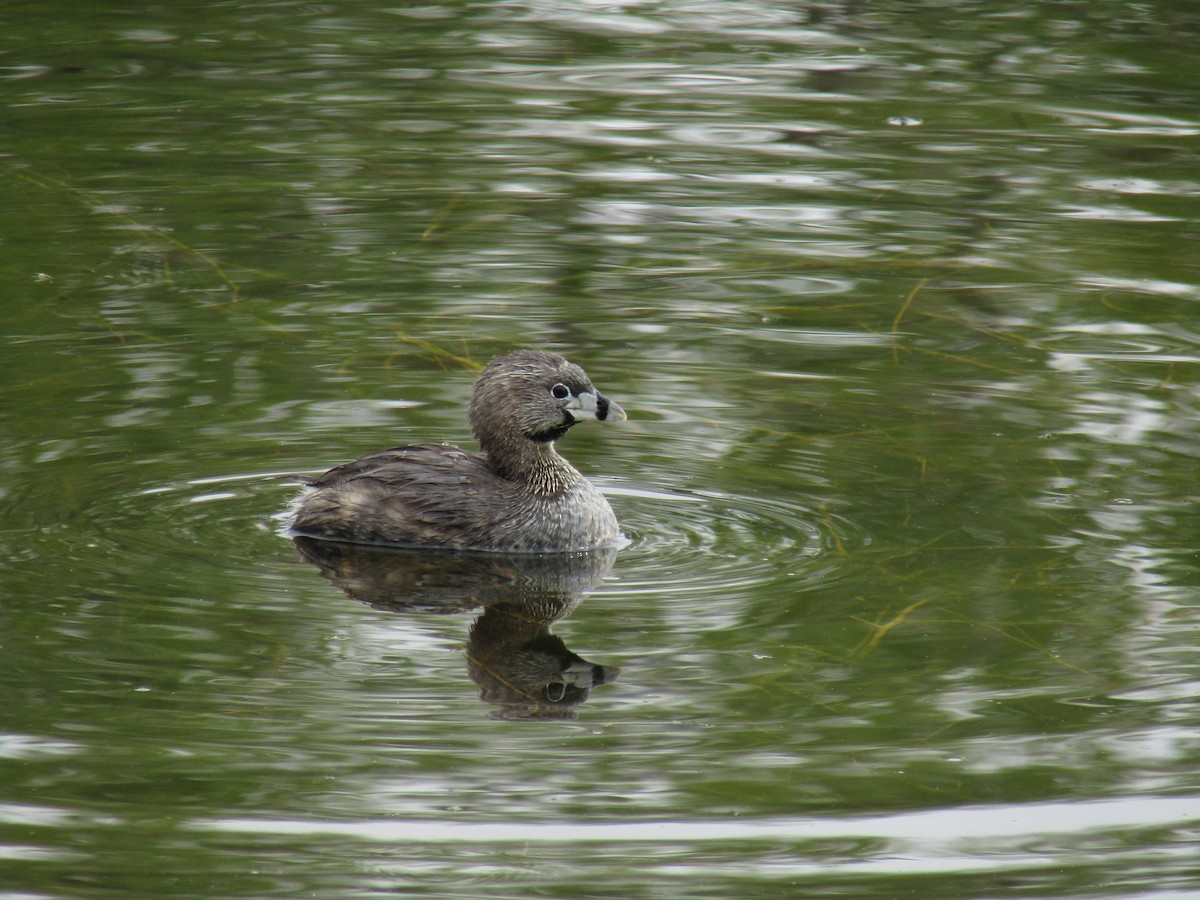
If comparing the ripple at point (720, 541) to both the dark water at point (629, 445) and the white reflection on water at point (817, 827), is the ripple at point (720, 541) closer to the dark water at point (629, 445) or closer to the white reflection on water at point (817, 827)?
the dark water at point (629, 445)

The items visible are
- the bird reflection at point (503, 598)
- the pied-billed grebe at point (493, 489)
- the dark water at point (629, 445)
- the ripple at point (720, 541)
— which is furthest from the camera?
the pied-billed grebe at point (493, 489)

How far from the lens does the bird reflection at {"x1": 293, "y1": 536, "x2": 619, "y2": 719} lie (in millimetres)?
6535

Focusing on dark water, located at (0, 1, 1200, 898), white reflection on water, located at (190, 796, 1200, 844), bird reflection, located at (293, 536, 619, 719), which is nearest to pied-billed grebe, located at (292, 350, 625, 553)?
bird reflection, located at (293, 536, 619, 719)

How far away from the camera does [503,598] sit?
300 inches

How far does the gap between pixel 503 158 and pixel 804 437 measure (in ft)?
16.6

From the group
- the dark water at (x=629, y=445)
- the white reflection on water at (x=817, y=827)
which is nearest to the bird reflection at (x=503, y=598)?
the dark water at (x=629, y=445)

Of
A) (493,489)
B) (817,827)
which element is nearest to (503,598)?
(493,489)

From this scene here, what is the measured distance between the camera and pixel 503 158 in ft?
43.7

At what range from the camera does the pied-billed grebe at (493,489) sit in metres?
8.16

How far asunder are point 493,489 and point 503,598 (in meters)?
0.92

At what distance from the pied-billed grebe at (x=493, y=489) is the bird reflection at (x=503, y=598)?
0.09 m

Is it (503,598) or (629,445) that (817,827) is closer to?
(503,598)

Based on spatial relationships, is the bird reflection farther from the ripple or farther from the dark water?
the ripple

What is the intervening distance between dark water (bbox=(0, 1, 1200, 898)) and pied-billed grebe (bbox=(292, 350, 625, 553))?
0.23 meters
